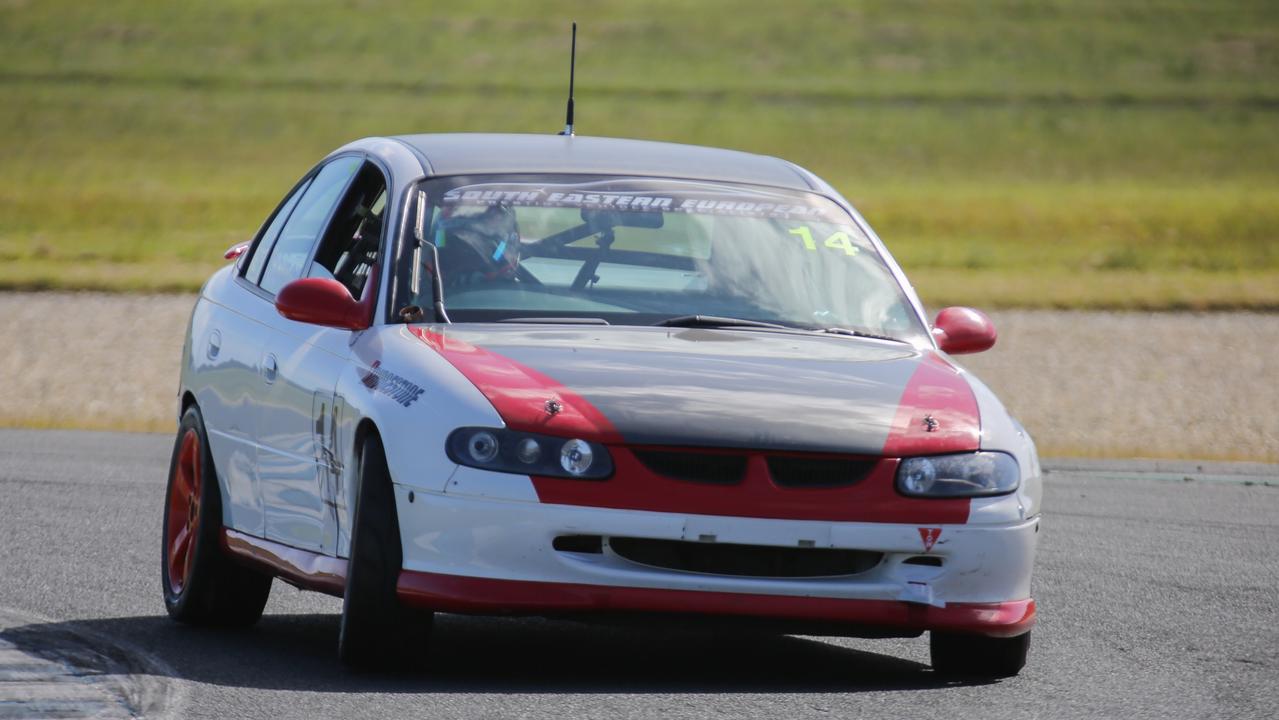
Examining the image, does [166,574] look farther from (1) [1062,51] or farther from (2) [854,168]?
(1) [1062,51]

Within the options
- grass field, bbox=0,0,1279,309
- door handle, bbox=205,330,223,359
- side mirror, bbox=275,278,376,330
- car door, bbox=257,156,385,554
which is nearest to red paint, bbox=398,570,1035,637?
car door, bbox=257,156,385,554

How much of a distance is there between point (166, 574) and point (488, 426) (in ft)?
7.72

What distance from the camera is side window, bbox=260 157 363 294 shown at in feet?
25.4

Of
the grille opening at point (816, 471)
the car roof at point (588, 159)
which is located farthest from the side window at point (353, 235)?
the grille opening at point (816, 471)

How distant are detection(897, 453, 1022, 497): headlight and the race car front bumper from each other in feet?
0.33

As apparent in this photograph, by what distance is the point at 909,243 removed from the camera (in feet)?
155

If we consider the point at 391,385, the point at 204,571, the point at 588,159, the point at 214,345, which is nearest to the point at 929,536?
the point at 391,385

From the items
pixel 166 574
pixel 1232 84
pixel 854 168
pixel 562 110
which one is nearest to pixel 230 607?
pixel 166 574

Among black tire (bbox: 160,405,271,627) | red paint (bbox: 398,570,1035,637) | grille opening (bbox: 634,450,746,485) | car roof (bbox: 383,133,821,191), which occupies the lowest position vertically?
black tire (bbox: 160,405,271,627)

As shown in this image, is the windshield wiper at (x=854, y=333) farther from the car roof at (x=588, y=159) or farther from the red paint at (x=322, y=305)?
the red paint at (x=322, y=305)

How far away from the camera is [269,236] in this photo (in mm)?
8242

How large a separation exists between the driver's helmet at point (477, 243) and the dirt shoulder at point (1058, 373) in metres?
11.7

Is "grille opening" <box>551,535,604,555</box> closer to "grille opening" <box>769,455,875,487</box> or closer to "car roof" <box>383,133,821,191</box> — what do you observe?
"grille opening" <box>769,455,875,487</box>

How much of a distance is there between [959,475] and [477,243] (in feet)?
5.64
